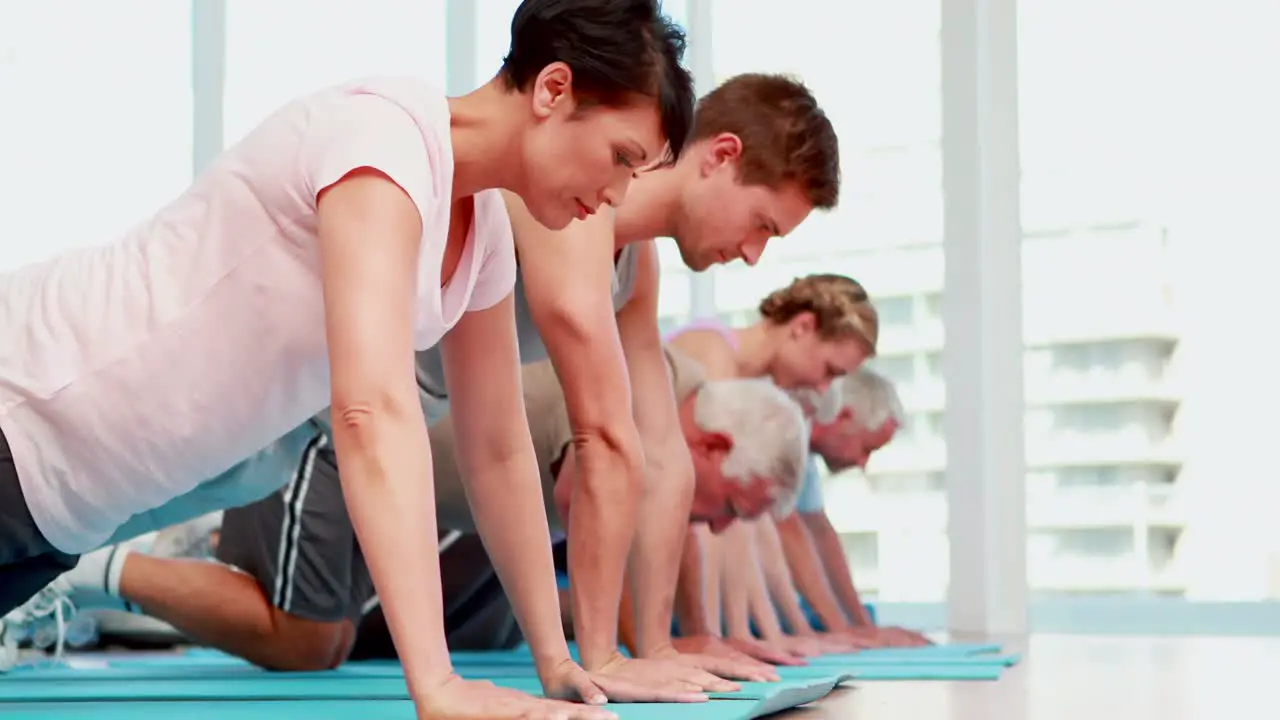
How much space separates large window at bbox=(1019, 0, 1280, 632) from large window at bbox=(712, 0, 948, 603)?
0.34m

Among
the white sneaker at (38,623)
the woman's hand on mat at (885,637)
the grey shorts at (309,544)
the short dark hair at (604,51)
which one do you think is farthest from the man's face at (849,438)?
the short dark hair at (604,51)

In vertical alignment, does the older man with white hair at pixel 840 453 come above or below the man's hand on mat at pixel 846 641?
above

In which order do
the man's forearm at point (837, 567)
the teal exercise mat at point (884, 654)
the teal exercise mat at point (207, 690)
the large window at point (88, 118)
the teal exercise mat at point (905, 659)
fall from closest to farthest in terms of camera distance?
1. the teal exercise mat at point (207, 690)
2. the teal exercise mat at point (905, 659)
3. the teal exercise mat at point (884, 654)
4. the man's forearm at point (837, 567)
5. the large window at point (88, 118)

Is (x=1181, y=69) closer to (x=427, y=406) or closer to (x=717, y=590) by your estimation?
(x=717, y=590)

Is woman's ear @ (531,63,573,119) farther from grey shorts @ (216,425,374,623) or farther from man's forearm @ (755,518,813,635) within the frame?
man's forearm @ (755,518,813,635)

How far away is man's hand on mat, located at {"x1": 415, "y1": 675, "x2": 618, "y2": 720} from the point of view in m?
1.21

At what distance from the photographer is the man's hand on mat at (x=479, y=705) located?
47.8 inches

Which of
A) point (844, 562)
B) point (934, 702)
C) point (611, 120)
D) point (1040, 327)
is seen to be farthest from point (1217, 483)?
point (611, 120)

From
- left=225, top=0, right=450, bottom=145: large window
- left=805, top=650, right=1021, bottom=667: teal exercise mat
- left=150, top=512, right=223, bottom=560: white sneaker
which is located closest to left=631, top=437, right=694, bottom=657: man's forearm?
left=805, top=650, right=1021, bottom=667: teal exercise mat

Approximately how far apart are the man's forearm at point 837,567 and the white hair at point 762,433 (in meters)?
1.26

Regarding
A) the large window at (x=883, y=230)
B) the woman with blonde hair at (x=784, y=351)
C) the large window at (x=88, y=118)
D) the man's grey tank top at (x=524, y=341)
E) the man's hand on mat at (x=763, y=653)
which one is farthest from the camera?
the large window at (x=88, y=118)

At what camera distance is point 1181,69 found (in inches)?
199

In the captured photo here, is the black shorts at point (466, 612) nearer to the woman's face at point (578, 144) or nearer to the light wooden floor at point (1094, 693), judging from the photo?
the light wooden floor at point (1094, 693)

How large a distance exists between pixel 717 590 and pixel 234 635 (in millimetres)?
921
